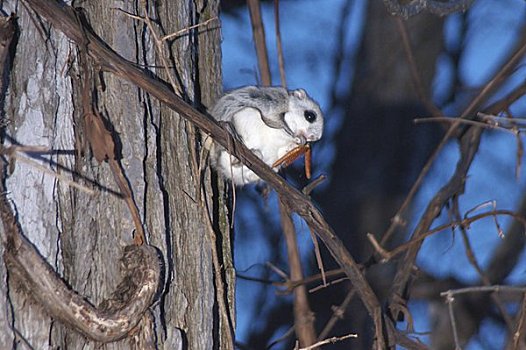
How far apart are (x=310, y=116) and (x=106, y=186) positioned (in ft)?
2.78

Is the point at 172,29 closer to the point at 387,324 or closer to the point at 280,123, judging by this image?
the point at 280,123

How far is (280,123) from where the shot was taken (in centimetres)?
193

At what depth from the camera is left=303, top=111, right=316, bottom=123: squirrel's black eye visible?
2.10 metres

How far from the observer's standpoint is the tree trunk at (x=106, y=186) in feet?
4.14

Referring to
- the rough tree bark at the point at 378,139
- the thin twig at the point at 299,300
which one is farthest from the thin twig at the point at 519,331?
the rough tree bark at the point at 378,139

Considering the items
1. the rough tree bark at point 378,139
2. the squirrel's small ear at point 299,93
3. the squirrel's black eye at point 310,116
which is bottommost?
the squirrel's black eye at point 310,116

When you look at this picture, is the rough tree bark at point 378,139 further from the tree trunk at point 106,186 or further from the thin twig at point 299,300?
the tree trunk at point 106,186

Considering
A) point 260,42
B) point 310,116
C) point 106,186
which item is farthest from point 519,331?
point 260,42

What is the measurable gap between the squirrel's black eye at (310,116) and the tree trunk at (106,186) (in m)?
0.56

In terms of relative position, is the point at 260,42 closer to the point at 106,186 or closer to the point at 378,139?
the point at 378,139

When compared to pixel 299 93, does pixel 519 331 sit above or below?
below

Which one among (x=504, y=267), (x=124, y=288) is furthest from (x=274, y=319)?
(x=124, y=288)

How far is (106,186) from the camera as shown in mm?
1351

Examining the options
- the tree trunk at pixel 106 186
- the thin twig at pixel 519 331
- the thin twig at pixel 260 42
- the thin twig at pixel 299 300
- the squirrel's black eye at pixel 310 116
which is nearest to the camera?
the tree trunk at pixel 106 186
